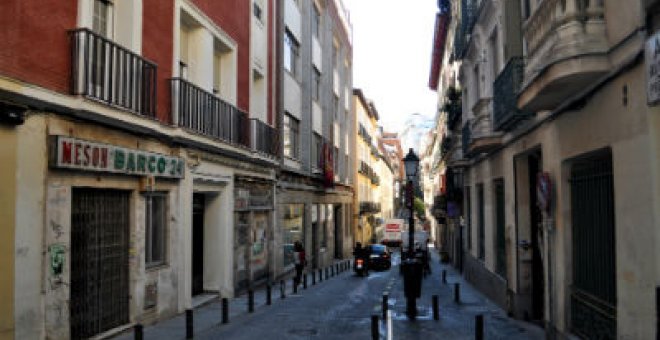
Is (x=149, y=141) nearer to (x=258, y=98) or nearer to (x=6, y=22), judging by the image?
(x=6, y=22)

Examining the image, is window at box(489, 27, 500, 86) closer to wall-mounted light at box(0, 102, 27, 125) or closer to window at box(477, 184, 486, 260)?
window at box(477, 184, 486, 260)

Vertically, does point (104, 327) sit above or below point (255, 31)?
below

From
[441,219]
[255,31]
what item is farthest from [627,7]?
[441,219]

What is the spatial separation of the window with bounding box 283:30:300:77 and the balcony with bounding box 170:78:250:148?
774 cm

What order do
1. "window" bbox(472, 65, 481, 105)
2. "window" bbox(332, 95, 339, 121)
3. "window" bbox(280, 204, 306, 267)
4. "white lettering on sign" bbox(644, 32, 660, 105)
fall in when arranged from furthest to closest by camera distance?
"window" bbox(332, 95, 339, 121) < "window" bbox(280, 204, 306, 267) < "window" bbox(472, 65, 481, 105) < "white lettering on sign" bbox(644, 32, 660, 105)

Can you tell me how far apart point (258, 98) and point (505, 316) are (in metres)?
11.8

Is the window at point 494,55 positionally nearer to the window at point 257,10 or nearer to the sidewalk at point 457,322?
the sidewalk at point 457,322

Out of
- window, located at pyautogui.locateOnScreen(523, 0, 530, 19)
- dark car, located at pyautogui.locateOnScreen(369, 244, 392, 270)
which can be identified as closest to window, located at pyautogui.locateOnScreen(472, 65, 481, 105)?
window, located at pyautogui.locateOnScreen(523, 0, 530, 19)

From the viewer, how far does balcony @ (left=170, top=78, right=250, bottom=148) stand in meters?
15.1

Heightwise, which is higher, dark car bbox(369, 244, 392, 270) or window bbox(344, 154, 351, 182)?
window bbox(344, 154, 351, 182)

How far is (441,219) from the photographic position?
4812cm

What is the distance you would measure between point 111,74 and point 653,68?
357 inches

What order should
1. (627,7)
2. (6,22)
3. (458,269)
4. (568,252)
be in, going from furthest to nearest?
(458,269)
(568,252)
(6,22)
(627,7)

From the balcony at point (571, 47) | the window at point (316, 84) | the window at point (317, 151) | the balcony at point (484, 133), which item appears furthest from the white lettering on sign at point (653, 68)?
the window at point (316, 84)
